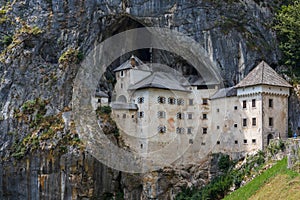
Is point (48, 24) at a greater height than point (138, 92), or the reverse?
point (48, 24)

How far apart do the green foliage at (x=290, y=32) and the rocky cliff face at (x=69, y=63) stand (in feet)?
5.22

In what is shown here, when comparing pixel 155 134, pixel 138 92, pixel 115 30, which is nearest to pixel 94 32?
pixel 115 30

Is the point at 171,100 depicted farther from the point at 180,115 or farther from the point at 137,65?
the point at 137,65

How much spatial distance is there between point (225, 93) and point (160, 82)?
8113mm

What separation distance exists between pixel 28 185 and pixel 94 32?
20.6 metres

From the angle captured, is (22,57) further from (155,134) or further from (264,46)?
(264,46)

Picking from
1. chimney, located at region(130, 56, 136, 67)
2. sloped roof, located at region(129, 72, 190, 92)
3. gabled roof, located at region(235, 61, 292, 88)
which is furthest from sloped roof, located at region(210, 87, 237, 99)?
chimney, located at region(130, 56, 136, 67)

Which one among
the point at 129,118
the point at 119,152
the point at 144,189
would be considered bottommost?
the point at 144,189

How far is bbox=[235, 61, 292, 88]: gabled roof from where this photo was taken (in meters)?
60.9

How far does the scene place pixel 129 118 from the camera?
65.6 metres

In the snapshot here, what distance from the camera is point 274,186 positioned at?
47000 millimetres

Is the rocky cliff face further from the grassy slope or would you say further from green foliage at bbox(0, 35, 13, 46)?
the grassy slope

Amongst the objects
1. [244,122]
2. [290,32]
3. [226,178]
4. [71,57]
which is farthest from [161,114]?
[290,32]

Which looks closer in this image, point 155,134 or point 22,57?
point 155,134
